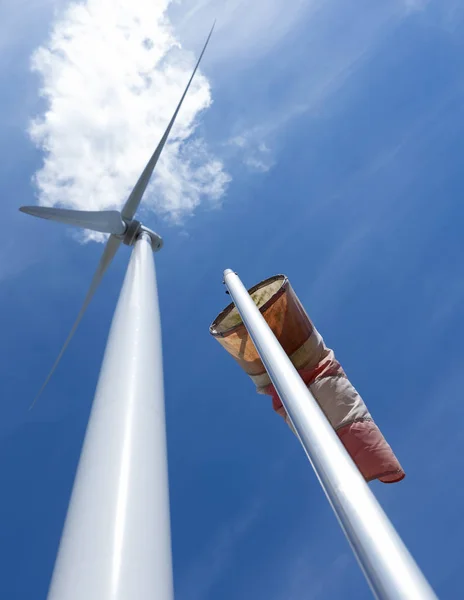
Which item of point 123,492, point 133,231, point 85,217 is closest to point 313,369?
point 133,231

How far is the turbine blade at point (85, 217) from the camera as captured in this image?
481 inches

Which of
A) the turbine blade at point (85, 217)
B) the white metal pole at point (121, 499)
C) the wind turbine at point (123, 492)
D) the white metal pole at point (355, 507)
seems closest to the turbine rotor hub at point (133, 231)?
the turbine blade at point (85, 217)

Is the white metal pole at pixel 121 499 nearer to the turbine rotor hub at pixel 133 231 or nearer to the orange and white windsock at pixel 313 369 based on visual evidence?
the orange and white windsock at pixel 313 369

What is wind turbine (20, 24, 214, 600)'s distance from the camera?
2508 millimetres

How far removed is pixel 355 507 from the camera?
3.28 m

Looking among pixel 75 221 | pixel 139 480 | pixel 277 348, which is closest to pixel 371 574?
pixel 139 480

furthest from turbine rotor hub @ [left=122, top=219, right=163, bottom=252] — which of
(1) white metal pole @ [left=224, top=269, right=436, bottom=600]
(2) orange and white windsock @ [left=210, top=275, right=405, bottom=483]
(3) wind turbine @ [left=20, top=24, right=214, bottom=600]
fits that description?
(1) white metal pole @ [left=224, top=269, right=436, bottom=600]

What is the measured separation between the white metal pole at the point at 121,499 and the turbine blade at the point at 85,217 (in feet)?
26.9

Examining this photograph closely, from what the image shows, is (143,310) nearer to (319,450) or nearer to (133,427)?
(133,427)

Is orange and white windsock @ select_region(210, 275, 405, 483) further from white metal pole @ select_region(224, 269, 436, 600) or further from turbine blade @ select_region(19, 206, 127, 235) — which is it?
white metal pole @ select_region(224, 269, 436, 600)

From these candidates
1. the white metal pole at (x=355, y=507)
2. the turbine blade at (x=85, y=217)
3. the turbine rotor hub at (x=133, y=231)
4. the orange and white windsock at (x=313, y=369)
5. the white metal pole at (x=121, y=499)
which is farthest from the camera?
the turbine rotor hub at (x=133, y=231)

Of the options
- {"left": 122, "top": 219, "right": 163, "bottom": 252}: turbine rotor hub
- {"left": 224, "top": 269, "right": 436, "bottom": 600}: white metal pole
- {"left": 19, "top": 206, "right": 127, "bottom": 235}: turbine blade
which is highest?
{"left": 122, "top": 219, "right": 163, "bottom": 252}: turbine rotor hub

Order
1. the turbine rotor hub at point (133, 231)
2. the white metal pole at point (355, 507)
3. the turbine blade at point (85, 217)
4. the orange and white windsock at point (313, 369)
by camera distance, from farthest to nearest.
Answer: the turbine rotor hub at point (133, 231) < the turbine blade at point (85, 217) < the orange and white windsock at point (313, 369) < the white metal pole at point (355, 507)

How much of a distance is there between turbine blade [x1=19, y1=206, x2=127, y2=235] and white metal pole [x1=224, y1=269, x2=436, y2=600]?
8.89 meters
